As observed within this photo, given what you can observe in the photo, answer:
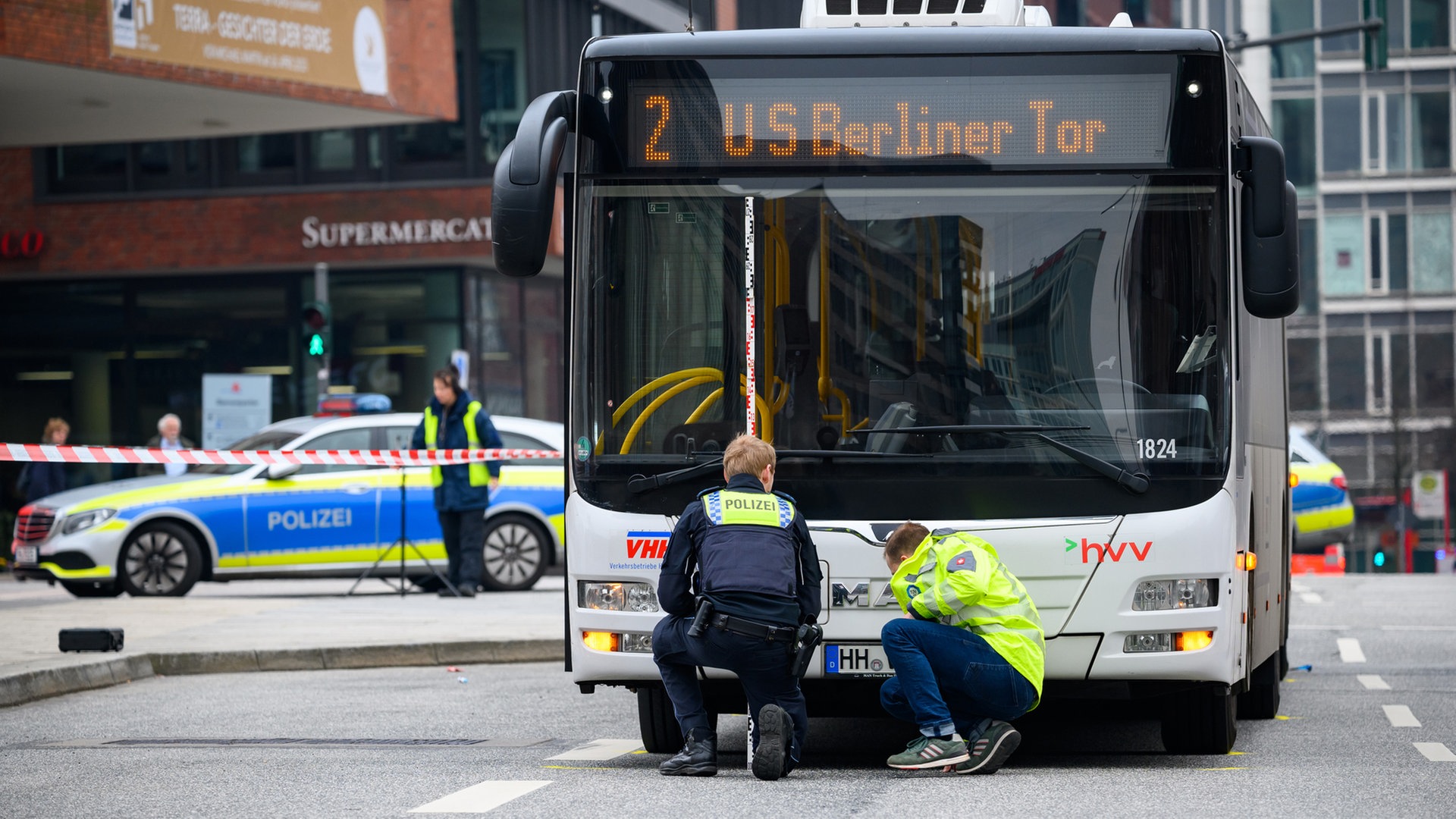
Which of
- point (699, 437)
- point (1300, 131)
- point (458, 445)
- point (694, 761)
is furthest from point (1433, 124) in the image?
point (694, 761)

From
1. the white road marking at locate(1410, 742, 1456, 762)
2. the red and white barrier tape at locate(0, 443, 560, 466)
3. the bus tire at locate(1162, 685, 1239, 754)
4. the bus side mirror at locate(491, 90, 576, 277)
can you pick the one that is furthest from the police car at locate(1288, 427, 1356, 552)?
the bus side mirror at locate(491, 90, 576, 277)

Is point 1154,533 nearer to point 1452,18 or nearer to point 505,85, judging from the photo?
point 505,85

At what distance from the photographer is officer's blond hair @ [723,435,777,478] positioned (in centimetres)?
769

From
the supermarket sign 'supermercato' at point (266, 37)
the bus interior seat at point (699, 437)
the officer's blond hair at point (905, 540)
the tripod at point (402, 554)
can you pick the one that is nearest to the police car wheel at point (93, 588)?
the tripod at point (402, 554)

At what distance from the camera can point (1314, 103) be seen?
204ft

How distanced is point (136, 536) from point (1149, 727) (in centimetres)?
1075

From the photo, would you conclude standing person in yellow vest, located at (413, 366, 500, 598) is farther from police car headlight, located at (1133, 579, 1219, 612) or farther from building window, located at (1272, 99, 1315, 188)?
building window, located at (1272, 99, 1315, 188)

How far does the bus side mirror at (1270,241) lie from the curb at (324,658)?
6.46 meters

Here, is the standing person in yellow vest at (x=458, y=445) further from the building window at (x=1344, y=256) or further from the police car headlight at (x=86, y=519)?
the building window at (x=1344, y=256)

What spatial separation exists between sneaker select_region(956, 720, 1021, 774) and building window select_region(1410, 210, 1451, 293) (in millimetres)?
55769

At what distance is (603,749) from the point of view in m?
9.20

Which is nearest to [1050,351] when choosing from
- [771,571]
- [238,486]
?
[771,571]

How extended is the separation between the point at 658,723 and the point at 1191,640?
226 centimetres

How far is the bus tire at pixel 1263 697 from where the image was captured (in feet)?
34.6
